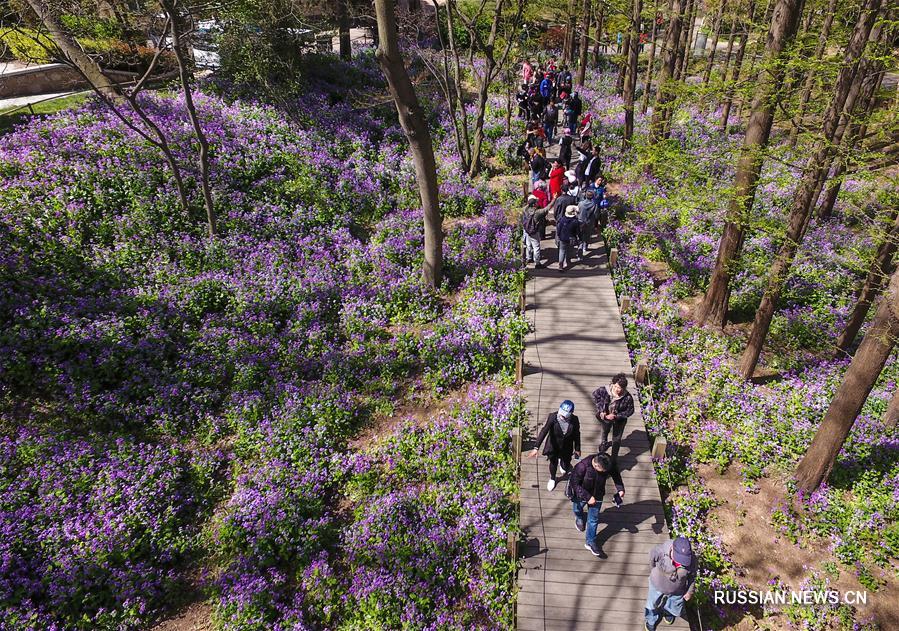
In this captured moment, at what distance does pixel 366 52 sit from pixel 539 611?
3086 cm

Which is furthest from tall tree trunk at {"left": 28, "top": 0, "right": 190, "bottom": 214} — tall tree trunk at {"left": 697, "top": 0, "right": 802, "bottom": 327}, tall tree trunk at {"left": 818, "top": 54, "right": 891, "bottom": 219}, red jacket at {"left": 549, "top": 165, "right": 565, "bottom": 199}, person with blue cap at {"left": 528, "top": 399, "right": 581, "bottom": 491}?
tall tree trunk at {"left": 818, "top": 54, "right": 891, "bottom": 219}

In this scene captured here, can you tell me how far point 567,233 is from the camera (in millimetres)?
13320

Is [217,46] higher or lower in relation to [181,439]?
higher

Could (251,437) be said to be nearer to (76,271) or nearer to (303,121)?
(76,271)

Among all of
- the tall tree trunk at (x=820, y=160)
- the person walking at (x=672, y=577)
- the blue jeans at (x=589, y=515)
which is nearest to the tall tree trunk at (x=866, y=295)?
the tall tree trunk at (x=820, y=160)

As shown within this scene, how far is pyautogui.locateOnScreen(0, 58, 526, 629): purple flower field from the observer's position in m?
8.09

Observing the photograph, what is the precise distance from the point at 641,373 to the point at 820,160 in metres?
5.36

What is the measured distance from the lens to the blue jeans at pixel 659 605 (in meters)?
6.50

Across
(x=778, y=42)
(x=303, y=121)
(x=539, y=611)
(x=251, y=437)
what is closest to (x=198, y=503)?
(x=251, y=437)

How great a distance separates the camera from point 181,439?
1072cm

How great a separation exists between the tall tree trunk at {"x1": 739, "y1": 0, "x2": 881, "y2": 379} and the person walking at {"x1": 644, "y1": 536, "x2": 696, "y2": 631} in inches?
251

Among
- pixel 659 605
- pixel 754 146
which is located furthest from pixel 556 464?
pixel 754 146

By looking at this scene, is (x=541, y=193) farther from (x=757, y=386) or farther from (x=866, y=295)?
(x=866, y=295)

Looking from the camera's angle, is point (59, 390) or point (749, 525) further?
point (59, 390)
